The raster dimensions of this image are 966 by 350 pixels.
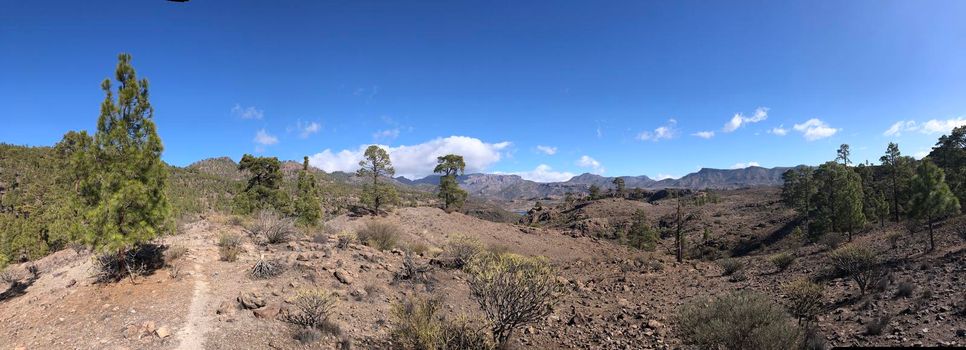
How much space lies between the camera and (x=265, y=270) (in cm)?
1373

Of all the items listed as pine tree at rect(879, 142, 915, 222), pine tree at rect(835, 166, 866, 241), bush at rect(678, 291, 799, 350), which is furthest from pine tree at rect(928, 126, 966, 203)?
bush at rect(678, 291, 799, 350)

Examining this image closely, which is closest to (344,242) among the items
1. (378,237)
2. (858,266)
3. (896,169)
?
(378,237)

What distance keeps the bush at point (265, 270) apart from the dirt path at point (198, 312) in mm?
1406

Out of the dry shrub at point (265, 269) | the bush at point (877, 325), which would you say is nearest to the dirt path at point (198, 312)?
the dry shrub at point (265, 269)

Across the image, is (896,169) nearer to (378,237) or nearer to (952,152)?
(952,152)

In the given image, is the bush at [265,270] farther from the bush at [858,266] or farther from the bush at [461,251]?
the bush at [858,266]

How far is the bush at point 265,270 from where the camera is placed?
1360 centimetres

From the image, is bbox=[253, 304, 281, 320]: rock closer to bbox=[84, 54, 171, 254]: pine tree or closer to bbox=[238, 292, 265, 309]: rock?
bbox=[238, 292, 265, 309]: rock

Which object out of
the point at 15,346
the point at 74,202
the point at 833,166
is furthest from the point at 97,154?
the point at 833,166

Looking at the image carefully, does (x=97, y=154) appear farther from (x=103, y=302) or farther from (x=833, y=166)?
(x=833, y=166)

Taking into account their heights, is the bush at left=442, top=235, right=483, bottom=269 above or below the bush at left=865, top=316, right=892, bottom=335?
above

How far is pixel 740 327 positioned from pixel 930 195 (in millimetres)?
22543

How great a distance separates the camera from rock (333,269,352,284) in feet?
48.1

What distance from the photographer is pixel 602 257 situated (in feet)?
107
